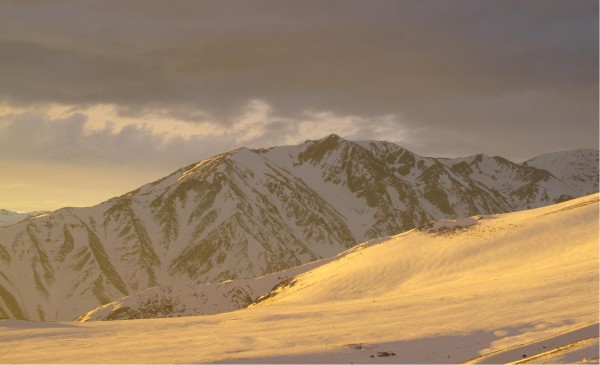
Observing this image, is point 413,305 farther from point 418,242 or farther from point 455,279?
point 418,242

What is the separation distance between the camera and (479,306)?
30969 mm

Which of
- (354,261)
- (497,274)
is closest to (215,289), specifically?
(354,261)

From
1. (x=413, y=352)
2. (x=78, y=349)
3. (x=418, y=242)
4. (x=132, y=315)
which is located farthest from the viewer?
(x=132, y=315)

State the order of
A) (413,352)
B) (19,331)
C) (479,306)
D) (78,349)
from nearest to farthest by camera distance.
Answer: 1. (413,352)
2. (78,349)
3. (479,306)
4. (19,331)

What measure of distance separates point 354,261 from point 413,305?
37.4 meters

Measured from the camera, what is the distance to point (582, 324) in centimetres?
2395

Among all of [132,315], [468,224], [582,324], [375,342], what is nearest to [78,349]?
[375,342]

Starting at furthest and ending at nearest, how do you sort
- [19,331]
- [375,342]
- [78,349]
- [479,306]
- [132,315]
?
[132,315] < [19,331] < [479,306] < [78,349] < [375,342]

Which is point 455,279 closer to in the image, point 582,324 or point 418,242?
point 418,242

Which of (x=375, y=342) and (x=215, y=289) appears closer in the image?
(x=375, y=342)

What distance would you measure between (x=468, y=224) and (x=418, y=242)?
6.83m

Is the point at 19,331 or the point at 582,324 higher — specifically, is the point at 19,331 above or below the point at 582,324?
above

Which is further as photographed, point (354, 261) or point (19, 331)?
point (354, 261)

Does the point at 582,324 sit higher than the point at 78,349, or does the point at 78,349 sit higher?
the point at 78,349
